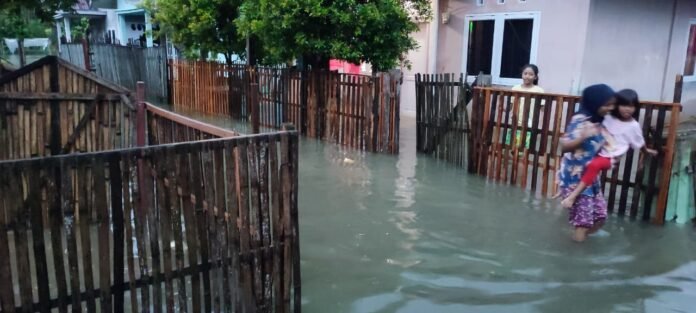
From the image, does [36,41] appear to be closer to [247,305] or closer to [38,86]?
[38,86]

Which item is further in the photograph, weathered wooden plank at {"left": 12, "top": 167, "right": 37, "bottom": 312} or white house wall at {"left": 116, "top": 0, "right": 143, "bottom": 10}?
white house wall at {"left": 116, "top": 0, "right": 143, "bottom": 10}

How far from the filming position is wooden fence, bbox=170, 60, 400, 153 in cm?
899

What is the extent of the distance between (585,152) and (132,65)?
15.9 meters

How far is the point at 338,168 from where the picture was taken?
8117mm

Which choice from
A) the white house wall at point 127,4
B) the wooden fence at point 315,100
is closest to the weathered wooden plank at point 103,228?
the wooden fence at point 315,100

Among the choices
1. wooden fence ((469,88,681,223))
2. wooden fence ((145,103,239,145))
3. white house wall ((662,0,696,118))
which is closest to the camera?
wooden fence ((145,103,239,145))

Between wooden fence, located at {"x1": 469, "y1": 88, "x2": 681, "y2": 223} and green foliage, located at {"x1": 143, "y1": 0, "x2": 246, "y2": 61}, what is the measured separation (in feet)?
24.8

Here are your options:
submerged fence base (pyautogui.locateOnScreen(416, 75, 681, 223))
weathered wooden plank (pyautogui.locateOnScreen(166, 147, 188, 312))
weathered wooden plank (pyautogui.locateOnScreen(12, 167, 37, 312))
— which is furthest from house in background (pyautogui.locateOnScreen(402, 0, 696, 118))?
weathered wooden plank (pyautogui.locateOnScreen(12, 167, 37, 312))

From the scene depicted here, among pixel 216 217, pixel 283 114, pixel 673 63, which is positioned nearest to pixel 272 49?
pixel 283 114

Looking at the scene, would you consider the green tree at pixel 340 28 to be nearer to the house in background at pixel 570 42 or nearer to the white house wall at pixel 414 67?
the house in background at pixel 570 42

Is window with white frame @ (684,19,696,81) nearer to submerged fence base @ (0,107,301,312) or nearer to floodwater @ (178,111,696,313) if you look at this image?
floodwater @ (178,111,696,313)

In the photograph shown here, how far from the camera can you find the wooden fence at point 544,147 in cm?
547

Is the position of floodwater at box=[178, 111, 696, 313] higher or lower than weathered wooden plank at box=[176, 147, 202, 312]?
lower

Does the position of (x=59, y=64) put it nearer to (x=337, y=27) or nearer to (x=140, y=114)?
(x=140, y=114)
